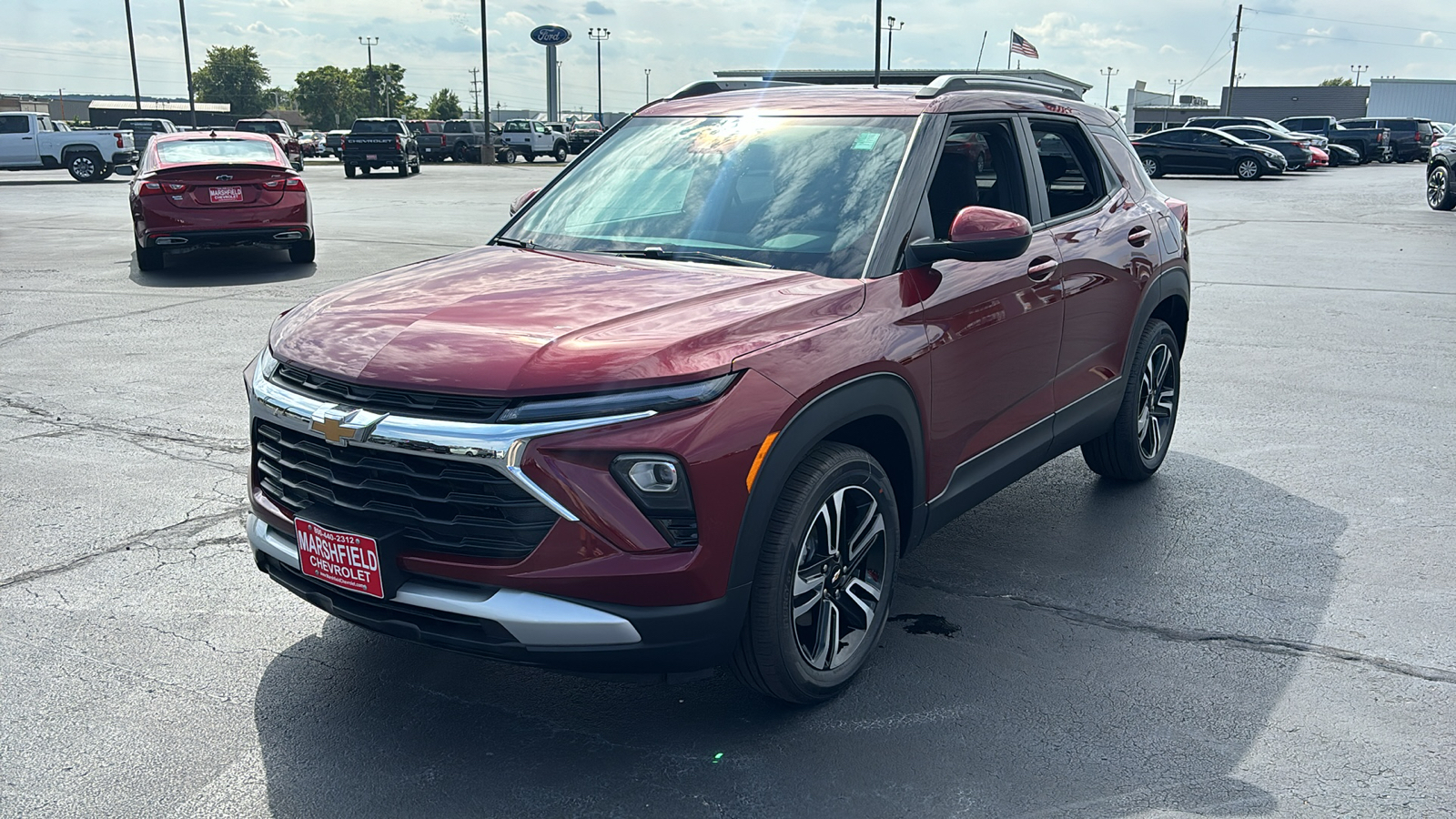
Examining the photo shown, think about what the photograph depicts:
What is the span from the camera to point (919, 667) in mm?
3840

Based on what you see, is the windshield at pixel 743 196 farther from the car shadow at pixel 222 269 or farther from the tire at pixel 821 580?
the car shadow at pixel 222 269

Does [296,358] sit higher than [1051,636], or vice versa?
[296,358]

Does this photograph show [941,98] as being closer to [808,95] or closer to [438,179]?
[808,95]

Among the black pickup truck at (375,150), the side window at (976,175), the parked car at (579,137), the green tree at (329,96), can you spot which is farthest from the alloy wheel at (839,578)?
the green tree at (329,96)

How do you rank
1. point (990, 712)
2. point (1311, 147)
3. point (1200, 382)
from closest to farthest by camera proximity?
point (990, 712), point (1200, 382), point (1311, 147)

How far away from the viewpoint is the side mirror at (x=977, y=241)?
3.71m

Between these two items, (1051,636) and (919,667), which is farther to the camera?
(1051,636)

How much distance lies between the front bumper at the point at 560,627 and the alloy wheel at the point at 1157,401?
330 centimetres

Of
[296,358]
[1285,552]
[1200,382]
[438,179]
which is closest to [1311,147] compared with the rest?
[438,179]

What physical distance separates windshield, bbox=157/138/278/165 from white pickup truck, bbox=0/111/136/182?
22.5 metres

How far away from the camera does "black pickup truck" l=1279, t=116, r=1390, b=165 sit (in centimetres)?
4756

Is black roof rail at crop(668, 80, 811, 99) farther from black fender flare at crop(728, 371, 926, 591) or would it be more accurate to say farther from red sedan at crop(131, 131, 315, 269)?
red sedan at crop(131, 131, 315, 269)

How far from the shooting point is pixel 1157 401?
5.93 metres

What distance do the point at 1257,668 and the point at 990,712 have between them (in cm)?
100
